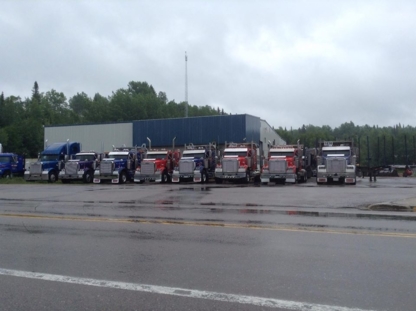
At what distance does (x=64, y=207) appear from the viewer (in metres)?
16.7

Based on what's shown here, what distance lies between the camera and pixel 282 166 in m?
32.5

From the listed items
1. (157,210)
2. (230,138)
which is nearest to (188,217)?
(157,210)

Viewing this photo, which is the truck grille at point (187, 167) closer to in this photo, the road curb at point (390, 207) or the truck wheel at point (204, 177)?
the truck wheel at point (204, 177)

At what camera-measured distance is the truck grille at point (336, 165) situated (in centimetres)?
3132

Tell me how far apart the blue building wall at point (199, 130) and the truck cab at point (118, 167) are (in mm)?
9798

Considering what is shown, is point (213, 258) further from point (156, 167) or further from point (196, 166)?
point (156, 167)

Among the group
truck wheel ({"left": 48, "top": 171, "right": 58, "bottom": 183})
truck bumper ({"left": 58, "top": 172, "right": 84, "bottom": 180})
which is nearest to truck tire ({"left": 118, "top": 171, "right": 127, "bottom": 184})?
truck bumper ({"left": 58, "top": 172, "right": 84, "bottom": 180})

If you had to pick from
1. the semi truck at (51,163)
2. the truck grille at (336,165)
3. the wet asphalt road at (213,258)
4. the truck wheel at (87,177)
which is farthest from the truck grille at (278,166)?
the wet asphalt road at (213,258)

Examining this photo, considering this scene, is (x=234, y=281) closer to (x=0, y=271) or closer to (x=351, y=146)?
(x=0, y=271)

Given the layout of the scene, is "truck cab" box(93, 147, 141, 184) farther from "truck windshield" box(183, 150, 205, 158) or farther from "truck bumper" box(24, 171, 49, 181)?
"truck bumper" box(24, 171, 49, 181)

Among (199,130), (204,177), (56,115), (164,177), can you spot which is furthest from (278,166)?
(56,115)

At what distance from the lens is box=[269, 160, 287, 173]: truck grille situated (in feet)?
107

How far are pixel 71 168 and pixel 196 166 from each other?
32.6 feet

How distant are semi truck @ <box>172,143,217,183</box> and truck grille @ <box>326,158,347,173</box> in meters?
9.08
